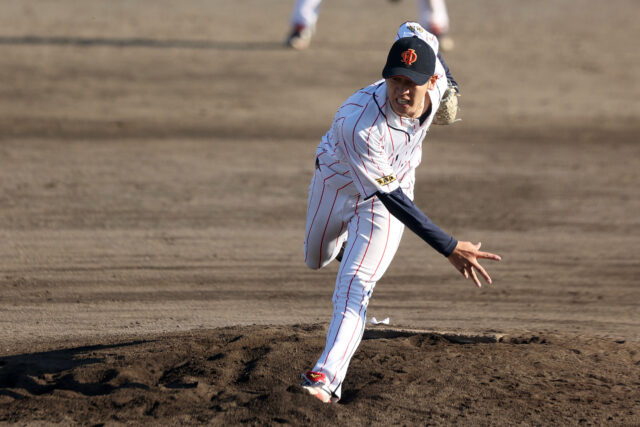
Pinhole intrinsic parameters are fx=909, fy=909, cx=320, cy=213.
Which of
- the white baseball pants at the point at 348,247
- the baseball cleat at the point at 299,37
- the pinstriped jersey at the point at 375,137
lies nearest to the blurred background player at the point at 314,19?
the baseball cleat at the point at 299,37

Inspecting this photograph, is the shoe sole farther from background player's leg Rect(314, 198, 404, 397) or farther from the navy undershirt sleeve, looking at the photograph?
the navy undershirt sleeve

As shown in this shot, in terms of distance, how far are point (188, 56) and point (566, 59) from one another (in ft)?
21.4

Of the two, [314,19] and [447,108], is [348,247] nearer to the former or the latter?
[447,108]

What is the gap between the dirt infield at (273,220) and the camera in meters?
5.38

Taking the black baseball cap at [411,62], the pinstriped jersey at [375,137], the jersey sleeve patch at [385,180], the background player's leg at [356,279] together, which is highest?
the black baseball cap at [411,62]

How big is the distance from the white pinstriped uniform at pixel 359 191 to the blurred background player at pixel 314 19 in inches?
393

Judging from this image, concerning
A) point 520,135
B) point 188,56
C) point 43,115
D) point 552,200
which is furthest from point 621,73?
point 43,115

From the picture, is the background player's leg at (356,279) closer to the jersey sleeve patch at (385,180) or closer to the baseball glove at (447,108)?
the jersey sleeve patch at (385,180)

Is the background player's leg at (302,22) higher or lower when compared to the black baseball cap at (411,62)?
higher

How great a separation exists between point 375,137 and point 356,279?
2.71ft

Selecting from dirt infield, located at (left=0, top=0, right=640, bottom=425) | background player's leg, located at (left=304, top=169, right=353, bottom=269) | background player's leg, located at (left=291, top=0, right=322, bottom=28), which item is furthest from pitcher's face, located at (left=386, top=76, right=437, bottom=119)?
background player's leg, located at (left=291, top=0, right=322, bottom=28)

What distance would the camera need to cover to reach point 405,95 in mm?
4926

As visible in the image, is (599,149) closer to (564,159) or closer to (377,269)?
(564,159)

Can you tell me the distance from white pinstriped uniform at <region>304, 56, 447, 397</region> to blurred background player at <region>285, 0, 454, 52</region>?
9979 millimetres
